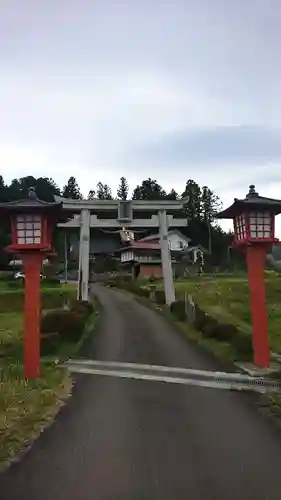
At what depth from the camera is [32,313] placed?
32.9 feet

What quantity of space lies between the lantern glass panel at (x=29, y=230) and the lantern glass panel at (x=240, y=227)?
4.05 metres

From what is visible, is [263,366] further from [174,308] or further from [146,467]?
[174,308]

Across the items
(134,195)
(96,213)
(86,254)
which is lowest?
(86,254)

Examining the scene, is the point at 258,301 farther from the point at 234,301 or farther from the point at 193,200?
the point at 193,200

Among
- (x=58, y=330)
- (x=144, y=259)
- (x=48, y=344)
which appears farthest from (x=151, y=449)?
(x=144, y=259)

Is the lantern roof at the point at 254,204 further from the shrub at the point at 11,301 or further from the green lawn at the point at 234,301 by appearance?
the shrub at the point at 11,301

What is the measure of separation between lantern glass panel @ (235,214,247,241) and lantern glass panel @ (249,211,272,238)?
15 centimetres

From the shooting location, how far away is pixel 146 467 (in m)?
4.95

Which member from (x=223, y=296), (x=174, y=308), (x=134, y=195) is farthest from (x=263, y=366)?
(x=134, y=195)

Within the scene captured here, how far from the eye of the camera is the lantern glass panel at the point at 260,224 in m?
10.3

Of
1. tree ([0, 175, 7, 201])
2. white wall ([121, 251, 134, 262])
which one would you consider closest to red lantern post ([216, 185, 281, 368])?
white wall ([121, 251, 134, 262])

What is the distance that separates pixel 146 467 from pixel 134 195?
72081 mm

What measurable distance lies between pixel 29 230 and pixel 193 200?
5681 centimetres

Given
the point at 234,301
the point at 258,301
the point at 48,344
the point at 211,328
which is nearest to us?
the point at 258,301
